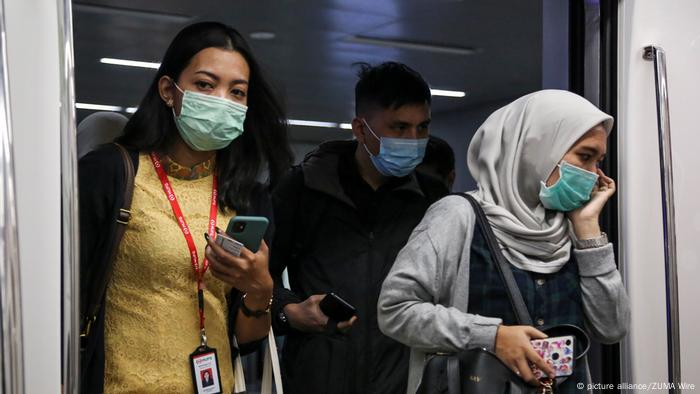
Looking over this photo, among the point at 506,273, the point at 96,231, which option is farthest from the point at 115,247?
the point at 506,273

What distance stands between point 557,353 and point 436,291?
359 mm

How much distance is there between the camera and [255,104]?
3.10 m

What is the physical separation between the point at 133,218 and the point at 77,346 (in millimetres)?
450

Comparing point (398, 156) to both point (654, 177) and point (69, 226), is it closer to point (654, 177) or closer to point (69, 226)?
point (654, 177)

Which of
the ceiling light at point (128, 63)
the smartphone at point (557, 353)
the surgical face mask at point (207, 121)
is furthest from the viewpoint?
the ceiling light at point (128, 63)

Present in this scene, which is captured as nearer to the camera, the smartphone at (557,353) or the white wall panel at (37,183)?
the white wall panel at (37,183)

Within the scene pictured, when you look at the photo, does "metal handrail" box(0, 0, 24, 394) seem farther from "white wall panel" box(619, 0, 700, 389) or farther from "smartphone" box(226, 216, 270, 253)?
"white wall panel" box(619, 0, 700, 389)

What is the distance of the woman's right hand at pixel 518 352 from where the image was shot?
265 cm

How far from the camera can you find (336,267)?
132 inches

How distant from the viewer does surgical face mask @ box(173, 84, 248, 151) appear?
2.83 meters

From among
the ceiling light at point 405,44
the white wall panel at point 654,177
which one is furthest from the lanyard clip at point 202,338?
the ceiling light at point 405,44

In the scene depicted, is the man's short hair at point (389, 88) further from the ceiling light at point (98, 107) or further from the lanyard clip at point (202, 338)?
the lanyard clip at point (202, 338)

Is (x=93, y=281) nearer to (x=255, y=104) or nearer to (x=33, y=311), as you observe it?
(x=33, y=311)

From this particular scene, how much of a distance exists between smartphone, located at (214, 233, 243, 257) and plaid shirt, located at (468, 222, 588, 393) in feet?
2.11
